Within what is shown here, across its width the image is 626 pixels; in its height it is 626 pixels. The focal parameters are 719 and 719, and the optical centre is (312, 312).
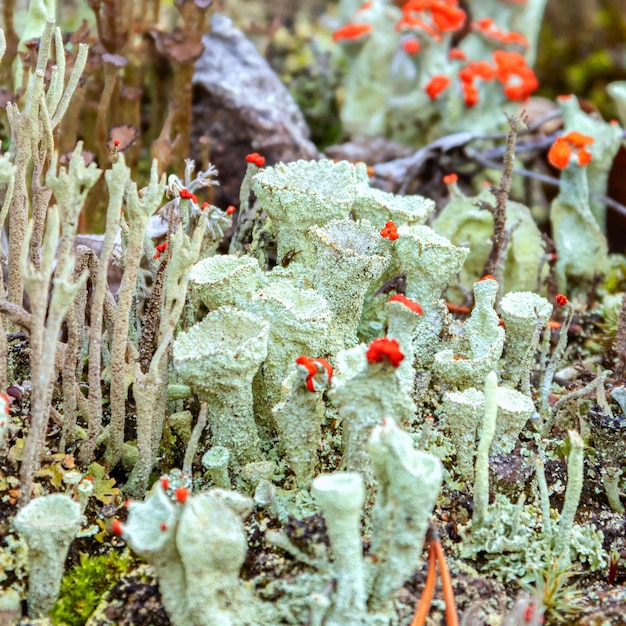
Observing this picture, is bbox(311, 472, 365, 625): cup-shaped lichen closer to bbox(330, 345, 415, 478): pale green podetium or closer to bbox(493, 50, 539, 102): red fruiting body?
bbox(330, 345, 415, 478): pale green podetium

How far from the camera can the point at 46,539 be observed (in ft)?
4.16

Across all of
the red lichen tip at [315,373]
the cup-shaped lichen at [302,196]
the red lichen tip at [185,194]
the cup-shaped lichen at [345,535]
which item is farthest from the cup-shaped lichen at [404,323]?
the red lichen tip at [185,194]

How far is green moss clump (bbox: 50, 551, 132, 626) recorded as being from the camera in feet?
4.46

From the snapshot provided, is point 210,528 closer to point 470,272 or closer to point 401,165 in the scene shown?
point 470,272

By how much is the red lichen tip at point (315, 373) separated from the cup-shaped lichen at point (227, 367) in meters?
0.11

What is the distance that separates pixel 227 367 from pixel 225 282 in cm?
30

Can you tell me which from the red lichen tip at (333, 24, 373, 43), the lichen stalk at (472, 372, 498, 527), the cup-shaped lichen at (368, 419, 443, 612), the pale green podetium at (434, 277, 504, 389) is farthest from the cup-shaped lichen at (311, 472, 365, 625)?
the red lichen tip at (333, 24, 373, 43)

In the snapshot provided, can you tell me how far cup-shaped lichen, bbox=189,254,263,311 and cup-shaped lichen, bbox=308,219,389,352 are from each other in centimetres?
16

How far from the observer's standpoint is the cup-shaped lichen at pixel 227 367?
1442 millimetres

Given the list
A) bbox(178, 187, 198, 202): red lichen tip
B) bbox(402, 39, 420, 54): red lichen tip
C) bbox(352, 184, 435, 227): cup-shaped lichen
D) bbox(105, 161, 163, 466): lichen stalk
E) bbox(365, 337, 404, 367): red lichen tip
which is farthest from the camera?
bbox(402, 39, 420, 54): red lichen tip

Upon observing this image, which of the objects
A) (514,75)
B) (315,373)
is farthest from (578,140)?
(315,373)

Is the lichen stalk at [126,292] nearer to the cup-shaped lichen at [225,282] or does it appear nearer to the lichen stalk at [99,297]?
the lichen stalk at [99,297]

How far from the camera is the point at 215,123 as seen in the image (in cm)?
304

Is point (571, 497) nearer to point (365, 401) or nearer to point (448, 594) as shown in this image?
point (448, 594)
